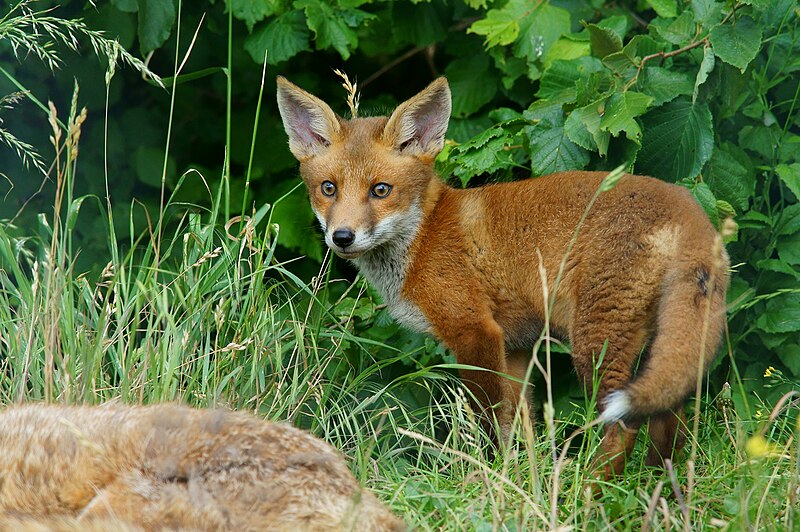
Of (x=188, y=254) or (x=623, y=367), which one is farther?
(x=188, y=254)

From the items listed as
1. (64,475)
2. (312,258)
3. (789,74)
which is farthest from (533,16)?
(64,475)

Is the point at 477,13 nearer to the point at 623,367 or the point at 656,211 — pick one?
the point at 656,211

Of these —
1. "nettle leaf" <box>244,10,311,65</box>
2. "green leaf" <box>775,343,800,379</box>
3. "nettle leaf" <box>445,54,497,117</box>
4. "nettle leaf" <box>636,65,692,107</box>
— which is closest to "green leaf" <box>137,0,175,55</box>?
"nettle leaf" <box>244,10,311,65</box>

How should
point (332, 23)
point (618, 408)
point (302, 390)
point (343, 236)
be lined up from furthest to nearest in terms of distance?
1. point (332, 23)
2. point (343, 236)
3. point (302, 390)
4. point (618, 408)

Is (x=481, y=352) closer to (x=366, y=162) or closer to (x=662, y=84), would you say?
(x=366, y=162)

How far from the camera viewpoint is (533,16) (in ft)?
17.5

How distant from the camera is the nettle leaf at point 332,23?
5402 millimetres

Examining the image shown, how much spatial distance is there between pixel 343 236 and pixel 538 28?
1.73 m

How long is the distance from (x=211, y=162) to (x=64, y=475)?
4.54 metres

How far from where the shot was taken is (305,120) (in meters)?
5.27

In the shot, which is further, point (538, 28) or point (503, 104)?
point (503, 104)

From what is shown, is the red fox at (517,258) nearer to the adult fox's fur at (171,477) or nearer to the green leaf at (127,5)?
the green leaf at (127,5)

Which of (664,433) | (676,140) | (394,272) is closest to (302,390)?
(394,272)

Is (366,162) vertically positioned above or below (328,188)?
above
